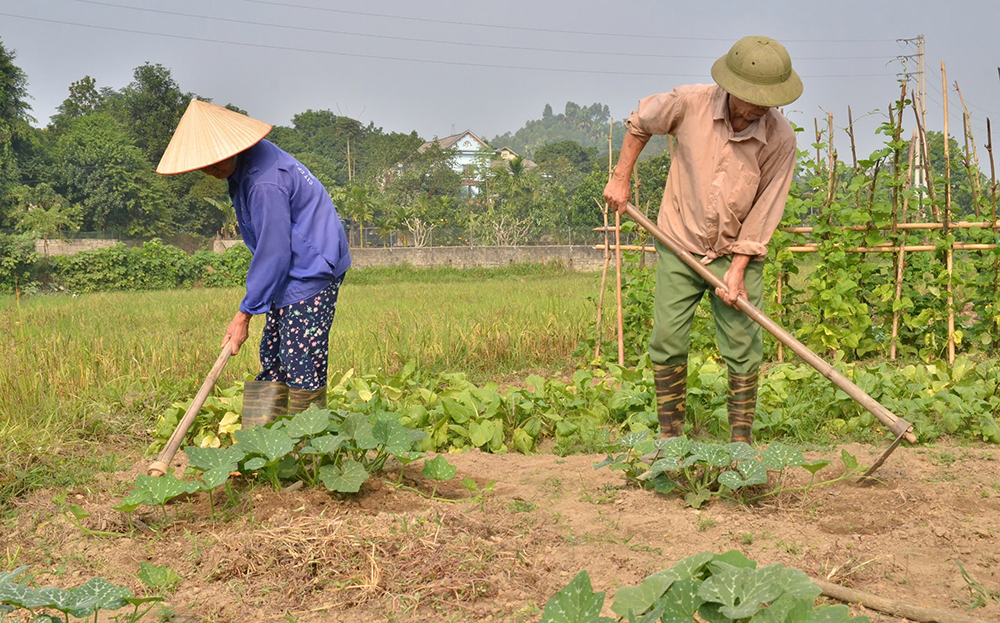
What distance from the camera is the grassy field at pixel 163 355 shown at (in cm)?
414

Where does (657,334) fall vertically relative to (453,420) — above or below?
above

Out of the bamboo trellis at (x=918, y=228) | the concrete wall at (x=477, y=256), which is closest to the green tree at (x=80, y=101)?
the concrete wall at (x=477, y=256)

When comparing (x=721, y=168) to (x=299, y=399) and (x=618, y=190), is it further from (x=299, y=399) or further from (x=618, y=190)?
(x=299, y=399)

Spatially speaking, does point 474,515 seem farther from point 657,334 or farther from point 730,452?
point 657,334

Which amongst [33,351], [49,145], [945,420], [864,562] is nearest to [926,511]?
[864,562]

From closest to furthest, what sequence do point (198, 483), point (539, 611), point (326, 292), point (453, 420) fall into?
point (539, 611) < point (198, 483) < point (326, 292) < point (453, 420)

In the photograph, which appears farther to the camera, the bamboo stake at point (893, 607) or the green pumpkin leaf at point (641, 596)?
the bamboo stake at point (893, 607)

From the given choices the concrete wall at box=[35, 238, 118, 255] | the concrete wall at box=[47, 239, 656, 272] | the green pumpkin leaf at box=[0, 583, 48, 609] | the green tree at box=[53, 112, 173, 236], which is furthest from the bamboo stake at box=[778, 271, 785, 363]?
the green tree at box=[53, 112, 173, 236]

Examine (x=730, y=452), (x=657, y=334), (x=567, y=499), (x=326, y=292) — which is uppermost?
(x=326, y=292)

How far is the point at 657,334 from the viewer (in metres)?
3.64

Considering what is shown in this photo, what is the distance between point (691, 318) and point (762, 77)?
1023 millimetres

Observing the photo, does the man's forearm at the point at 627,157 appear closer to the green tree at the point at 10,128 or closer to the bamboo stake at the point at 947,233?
the bamboo stake at the point at 947,233

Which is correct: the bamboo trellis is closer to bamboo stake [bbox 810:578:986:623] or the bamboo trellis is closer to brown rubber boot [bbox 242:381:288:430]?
brown rubber boot [bbox 242:381:288:430]

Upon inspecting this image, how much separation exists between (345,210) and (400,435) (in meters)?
33.0
